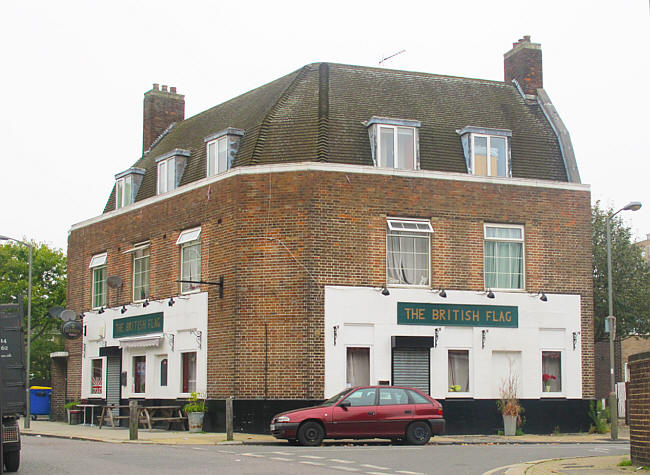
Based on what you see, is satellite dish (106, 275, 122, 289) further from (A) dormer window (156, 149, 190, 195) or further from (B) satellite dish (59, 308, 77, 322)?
(A) dormer window (156, 149, 190, 195)

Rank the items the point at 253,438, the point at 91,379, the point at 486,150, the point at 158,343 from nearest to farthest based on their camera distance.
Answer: the point at 253,438, the point at 486,150, the point at 158,343, the point at 91,379

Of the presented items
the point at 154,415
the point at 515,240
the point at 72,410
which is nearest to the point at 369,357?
the point at 515,240

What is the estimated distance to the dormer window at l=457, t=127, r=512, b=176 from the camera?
28.5m

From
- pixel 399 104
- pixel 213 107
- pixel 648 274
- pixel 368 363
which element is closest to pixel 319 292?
pixel 368 363

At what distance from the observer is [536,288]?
2806 centimetres

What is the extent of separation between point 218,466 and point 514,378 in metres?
13.9

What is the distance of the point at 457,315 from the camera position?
89.0ft

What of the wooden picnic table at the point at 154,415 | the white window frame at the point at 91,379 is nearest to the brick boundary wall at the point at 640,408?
the wooden picnic table at the point at 154,415

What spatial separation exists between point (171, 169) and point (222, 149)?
12.5 feet

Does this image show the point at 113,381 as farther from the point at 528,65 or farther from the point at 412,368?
the point at 528,65

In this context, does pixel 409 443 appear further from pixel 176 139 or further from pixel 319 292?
pixel 176 139

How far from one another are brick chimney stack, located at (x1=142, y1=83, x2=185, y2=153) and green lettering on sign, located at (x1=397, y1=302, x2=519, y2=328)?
53.8 ft

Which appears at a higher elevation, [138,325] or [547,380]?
[138,325]

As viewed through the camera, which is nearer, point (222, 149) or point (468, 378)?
point (468, 378)
